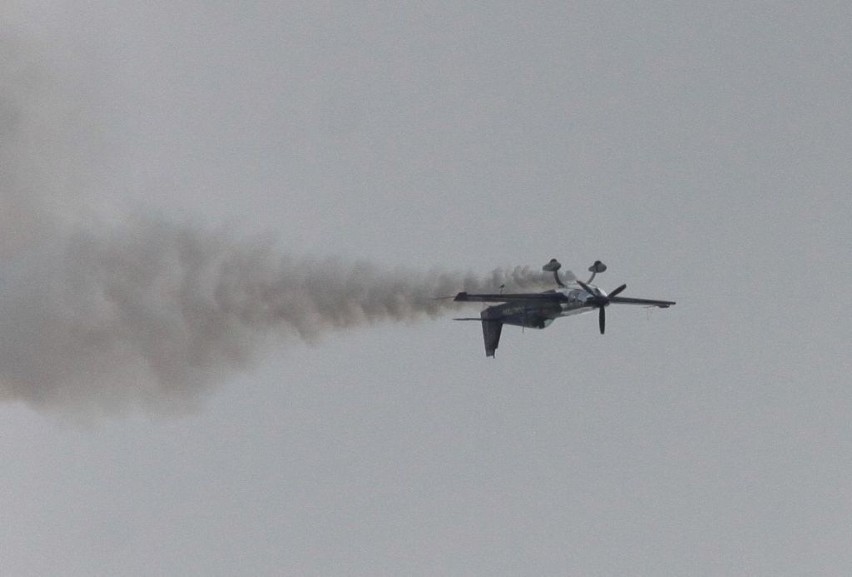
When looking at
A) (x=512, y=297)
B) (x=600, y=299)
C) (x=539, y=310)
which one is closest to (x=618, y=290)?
(x=600, y=299)

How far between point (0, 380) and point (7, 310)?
362 centimetres

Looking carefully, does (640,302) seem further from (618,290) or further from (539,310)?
(539,310)

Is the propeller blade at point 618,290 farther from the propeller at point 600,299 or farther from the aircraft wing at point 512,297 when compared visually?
the aircraft wing at point 512,297

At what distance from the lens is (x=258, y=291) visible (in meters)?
75.8

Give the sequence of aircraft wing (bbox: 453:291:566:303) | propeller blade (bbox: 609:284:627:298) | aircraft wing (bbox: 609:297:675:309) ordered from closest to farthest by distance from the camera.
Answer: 1. aircraft wing (bbox: 453:291:566:303)
2. propeller blade (bbox: 609:284:627:298)
3. aircraft wing (bbox: 609:297:675:309)

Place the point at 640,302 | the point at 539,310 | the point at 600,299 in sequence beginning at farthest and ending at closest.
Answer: the point at 640,302 → the point at 539,310 → the point at 600,299

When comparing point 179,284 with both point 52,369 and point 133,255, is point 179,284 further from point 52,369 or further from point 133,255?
point 52,369

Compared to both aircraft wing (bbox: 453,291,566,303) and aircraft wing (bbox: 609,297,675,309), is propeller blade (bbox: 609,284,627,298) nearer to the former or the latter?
aircraft wing (bbox: 609,297,675,309)

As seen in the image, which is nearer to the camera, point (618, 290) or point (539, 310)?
point (618, 290)

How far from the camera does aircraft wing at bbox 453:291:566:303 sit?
6880cm

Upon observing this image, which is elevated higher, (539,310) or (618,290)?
(618,290)

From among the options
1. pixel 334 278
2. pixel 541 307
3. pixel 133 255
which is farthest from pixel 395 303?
pixel 133 255

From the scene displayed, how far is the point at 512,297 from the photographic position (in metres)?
68.9

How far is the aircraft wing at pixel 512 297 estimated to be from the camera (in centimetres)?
6880
